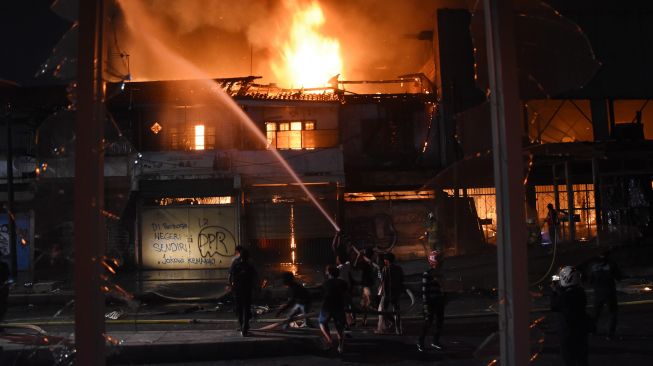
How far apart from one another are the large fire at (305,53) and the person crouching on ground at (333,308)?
20291mm

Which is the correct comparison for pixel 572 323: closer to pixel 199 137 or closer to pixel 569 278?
pixel 569 278

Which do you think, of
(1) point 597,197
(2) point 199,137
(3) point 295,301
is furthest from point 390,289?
(2) point 199,137

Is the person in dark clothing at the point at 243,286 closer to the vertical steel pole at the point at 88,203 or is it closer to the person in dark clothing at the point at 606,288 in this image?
the person in dark clothing at the point at 606,288

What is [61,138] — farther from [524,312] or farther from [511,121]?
[524,312]

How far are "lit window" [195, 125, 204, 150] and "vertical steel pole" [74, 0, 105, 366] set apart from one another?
1778cm

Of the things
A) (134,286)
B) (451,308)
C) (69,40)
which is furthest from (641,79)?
(69,40)

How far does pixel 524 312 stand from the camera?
2379 mm

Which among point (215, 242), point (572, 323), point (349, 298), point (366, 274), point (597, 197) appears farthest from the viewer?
point (215, 242)

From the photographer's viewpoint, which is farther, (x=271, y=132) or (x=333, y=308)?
(x=271, y=132)

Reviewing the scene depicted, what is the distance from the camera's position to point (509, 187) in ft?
7.79

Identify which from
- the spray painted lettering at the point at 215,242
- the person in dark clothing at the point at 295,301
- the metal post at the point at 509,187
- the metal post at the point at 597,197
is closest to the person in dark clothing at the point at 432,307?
the person in dark clothing at the point at 295,301

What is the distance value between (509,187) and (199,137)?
60.2ft

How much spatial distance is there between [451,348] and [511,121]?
6392 mm

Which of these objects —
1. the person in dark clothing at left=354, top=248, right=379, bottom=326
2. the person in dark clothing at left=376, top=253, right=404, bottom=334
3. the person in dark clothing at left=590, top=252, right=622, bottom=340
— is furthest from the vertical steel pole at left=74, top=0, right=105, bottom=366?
the person in dark clothing at left=590, top=252, right=622, bottom=340
